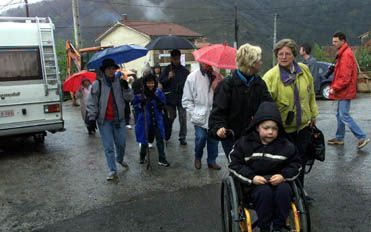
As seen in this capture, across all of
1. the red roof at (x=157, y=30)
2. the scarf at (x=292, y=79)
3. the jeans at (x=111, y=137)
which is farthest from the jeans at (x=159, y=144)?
the red roof at (x=157, y=30)

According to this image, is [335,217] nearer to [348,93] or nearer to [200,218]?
[200,218]

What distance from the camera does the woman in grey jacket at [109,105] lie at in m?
6.10

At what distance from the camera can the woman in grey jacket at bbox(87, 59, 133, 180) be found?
6098 mm

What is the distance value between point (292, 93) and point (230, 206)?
1.46m

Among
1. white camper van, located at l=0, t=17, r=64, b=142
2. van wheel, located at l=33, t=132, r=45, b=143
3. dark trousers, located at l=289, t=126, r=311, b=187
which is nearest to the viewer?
dark trousers, located at l=289, t=126, r=311, b=187

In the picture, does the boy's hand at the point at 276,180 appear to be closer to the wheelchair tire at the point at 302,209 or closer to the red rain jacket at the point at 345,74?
the wheelchair tire at the point at 302,209

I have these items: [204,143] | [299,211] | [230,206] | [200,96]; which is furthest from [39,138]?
[299,211]

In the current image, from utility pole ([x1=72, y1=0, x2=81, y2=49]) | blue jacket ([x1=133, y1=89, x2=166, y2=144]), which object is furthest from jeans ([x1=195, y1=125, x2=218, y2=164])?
utility pole ([x1=72, y1=0, x2=81, y2=49])

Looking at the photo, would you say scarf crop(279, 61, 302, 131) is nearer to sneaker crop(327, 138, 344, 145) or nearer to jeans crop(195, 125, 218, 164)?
jeans crop(195, 125, 218, 164)

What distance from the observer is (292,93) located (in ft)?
14.2

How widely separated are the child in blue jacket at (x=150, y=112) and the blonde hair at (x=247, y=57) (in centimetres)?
297

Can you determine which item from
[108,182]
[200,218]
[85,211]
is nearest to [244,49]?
[200,218]

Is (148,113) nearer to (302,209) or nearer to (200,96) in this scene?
(200,96)

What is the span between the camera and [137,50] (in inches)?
275
